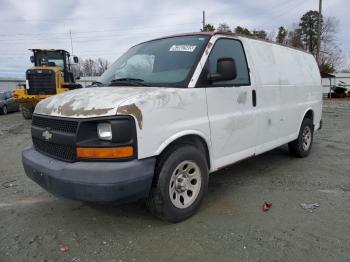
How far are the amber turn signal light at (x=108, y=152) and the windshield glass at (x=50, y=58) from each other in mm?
14866

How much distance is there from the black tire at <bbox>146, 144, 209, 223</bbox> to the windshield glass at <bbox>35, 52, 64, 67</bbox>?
14759 millimetres

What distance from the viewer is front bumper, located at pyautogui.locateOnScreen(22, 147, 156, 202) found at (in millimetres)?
3008

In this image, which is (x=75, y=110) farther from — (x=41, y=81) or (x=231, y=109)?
(x=41, y=81)

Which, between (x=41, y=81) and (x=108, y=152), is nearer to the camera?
(x=108, y=152)

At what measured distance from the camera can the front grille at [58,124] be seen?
3.22 m

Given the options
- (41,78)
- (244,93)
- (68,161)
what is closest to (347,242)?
A: (244,93)

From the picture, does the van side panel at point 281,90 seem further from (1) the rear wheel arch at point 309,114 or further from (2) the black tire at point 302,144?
(2) the black tire at point 302,144

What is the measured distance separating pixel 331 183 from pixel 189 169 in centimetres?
251

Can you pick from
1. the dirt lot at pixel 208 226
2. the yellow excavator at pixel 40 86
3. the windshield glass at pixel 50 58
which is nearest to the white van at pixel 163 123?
the dirt lot at pixel 208 226

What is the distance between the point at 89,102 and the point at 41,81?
12911 millimetres

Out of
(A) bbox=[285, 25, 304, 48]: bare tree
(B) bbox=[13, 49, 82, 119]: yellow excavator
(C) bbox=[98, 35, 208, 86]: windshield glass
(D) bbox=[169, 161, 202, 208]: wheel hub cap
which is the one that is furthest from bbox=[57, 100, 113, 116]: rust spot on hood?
(A) bbox=[285, 25, 304, 48]: bare tree

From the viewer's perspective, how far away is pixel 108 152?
3078 millimetres

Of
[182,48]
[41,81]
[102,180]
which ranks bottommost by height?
[102,180]

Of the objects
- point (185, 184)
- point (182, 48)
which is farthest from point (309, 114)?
point (185, 184)
